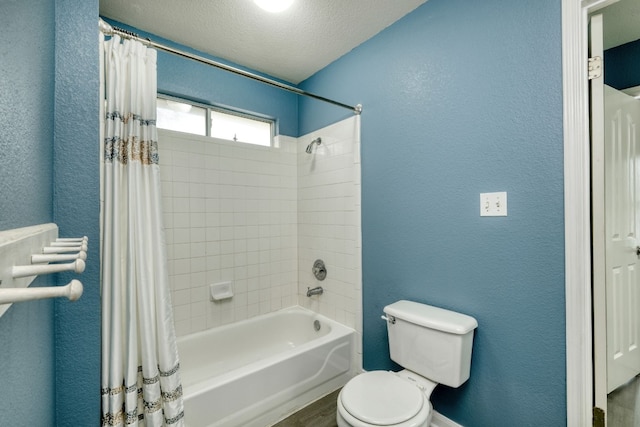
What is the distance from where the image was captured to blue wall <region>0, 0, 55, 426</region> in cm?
53

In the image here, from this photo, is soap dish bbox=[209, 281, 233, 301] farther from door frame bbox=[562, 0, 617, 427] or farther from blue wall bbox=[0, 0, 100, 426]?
door frame bbox=[562, 0, 617, 427]

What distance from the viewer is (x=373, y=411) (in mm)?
1224

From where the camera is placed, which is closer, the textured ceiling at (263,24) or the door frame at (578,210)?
the door frame at (578,210)

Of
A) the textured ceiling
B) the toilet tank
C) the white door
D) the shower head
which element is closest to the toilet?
the toilet tank

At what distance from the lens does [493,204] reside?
139 cm

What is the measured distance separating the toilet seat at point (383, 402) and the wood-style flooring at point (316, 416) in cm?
51

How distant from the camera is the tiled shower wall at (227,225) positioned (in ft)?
6.71

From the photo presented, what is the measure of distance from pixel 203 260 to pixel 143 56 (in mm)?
1377

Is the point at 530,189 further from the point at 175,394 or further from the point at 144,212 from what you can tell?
the point at 175,394

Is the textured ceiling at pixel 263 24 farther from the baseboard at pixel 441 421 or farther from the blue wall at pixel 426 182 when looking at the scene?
the baseboard at pixel 441 421

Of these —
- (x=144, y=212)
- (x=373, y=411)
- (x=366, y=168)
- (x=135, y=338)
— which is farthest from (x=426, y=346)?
(x=144, y=212)

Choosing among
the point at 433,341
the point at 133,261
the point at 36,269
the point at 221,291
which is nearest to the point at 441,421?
the point at 433,341

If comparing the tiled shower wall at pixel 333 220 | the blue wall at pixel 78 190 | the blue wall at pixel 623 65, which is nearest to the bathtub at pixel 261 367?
the tiled shower wall at pixel 333 220

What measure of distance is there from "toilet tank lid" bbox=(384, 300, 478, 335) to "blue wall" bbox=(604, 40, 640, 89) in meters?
2.00
